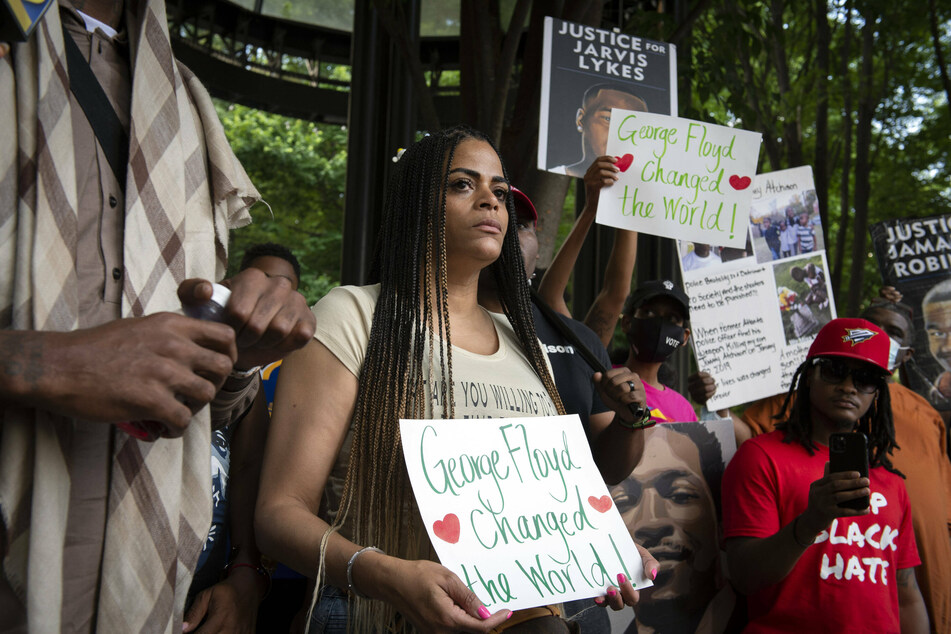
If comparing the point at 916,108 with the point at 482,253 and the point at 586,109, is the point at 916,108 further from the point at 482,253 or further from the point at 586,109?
the point at 482,253

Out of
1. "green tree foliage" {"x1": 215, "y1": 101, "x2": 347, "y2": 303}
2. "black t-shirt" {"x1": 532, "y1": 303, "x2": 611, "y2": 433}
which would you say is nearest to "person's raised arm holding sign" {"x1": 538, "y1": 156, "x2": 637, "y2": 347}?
"black t-shirt" {"x1": 532, "y1": 303, "x2": 611, "y2": 433}

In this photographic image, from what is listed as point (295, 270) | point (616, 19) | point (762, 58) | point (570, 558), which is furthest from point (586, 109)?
point (762, 58)

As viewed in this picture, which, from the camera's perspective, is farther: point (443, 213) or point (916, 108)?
point (916, 108)

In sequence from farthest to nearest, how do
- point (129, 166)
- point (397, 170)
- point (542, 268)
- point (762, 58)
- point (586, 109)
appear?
1. point (762, 58)
2. point (542, 268)
3. point (586, 109)
4. point (397, 170)
5. point (129, 166)

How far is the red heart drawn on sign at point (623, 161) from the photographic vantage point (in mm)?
3156

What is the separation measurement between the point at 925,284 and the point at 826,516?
9.92 ft

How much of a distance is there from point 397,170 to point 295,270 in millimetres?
1968

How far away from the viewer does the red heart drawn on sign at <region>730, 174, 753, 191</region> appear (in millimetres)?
3311

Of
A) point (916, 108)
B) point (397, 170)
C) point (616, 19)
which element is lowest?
point (397, 170)

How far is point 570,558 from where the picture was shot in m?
1.68

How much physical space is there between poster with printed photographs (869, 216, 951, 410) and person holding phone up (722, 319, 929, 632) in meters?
1.72

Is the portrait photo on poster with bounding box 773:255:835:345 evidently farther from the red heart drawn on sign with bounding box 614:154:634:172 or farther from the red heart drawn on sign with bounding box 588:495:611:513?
the red heart drawn on sign with bounding box 588:495:611:513

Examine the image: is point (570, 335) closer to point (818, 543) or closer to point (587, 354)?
point (587, 354)

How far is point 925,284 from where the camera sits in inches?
194
